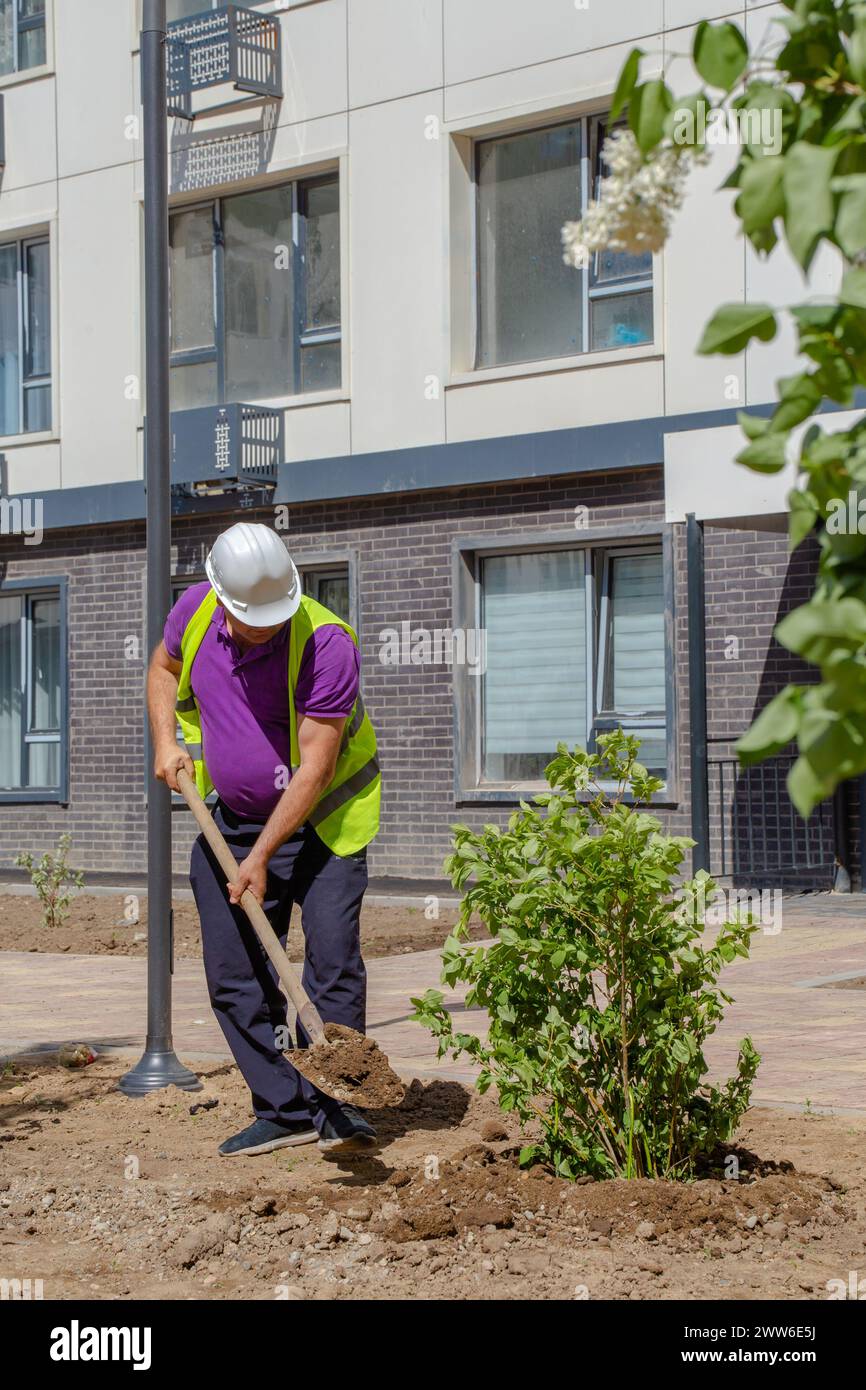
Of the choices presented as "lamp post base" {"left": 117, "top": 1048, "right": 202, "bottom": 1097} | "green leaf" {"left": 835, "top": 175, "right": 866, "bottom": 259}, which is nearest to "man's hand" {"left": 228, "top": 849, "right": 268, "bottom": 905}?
"lamp post base" {"left": 117, "top": 1048, "right": 202, "bottom": 1097}

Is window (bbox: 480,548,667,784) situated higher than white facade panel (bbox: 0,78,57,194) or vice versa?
white facade panel (bbox: 0,78,57,194)

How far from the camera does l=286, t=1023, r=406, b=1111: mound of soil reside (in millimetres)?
5145

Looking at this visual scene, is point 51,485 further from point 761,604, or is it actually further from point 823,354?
point 823,354

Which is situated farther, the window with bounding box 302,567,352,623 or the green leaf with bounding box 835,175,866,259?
the window with bounding box 302,567,352,623

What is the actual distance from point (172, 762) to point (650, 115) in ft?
12.9

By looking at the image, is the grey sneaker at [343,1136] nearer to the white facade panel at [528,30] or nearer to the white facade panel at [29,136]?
the white facade panel at [528,30]

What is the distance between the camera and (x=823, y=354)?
1.89 metres

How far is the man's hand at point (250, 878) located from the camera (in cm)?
539

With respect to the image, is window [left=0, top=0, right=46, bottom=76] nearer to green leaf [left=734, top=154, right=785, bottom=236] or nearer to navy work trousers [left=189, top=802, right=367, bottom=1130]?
navy work trousers [left=189, top=802, right=367, bottom=1130]

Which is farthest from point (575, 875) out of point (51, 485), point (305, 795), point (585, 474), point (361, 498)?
point (51, 485)

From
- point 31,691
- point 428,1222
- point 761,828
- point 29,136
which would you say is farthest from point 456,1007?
point 29,136

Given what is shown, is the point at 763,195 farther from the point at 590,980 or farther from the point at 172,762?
the point at 172,762

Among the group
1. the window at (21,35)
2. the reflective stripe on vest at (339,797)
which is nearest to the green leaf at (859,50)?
the reflective stripe on vest at (339,797)

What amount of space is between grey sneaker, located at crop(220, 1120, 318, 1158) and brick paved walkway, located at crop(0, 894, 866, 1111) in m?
1.07
